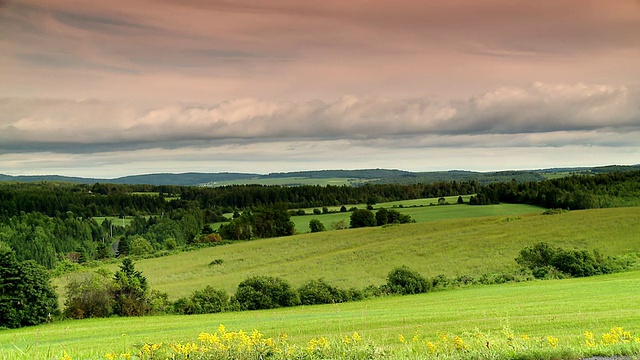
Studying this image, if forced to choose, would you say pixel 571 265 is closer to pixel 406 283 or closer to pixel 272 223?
pixel 406 283

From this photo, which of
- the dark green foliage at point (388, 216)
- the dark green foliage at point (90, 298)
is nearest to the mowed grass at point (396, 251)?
the dark green foliage at point (90, 298)

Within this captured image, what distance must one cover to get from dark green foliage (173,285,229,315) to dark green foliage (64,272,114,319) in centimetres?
754

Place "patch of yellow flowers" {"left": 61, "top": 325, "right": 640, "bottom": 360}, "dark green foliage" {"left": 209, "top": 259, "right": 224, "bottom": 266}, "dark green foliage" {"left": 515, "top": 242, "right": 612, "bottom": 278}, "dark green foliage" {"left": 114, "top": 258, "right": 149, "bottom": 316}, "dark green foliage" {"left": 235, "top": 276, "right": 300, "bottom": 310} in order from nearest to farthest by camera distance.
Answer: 1. "patch of yellow flowers" {"left": 61, "top": 325, "right": 640, "bottom": 360}
2. "dark green foliage" {"left": 235, "top": 276, "right": 300, "bottom": 310}
3. "dark green foliage" {"left": 114, "top": 258, "right": 149, "bottom": 316}
4. "dark green foliage" {"left": 515, "top": 242, "right": 612, "bottom": 278}
5. "dark green foliage" {"left": 209, "top": 259, "right": 224, "bottom": 266}

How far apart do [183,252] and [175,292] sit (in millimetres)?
48921

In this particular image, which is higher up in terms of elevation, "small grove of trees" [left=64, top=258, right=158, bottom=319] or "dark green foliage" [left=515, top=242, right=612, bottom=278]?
"dark green foliage" [left=515, top=242, right=612, bottom=278]

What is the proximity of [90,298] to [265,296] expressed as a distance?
17.9 meters

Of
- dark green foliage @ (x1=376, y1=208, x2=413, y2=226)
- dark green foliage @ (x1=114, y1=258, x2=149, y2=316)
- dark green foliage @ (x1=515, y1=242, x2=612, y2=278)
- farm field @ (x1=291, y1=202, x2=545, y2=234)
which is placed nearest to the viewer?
dark green foliage @ (x1=114, y1=258, x2=149, y2=316)

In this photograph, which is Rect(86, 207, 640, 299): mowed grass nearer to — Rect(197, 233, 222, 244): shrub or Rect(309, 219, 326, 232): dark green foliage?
Rect(197, 233, 222, 244): shrub

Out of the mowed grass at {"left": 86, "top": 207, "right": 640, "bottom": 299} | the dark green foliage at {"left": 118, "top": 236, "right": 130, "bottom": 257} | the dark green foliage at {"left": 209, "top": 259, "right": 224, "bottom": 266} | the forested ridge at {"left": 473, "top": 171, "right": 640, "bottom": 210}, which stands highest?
the forested ridge at {"left": 473, "top": 171, "right": 640, "bottom": 210}

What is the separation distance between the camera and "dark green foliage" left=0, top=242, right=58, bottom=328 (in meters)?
47.3

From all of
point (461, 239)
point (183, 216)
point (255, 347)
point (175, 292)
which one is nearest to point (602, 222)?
point (461, 239)

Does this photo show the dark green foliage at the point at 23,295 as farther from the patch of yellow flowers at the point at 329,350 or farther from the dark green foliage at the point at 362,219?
the dark green foliage at the point at 362,219

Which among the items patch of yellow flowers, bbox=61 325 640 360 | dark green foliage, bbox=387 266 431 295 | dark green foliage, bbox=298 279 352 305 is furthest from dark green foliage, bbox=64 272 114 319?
patch of yellow flowers, bbox=61 325 640 360

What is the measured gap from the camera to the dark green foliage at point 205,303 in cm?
4775
